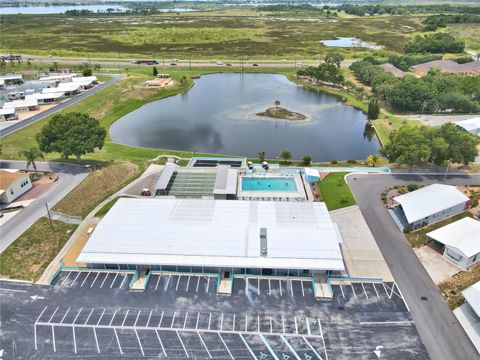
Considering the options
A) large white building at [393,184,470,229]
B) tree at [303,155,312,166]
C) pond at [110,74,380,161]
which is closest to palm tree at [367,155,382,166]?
pond at [110,74,380,161]

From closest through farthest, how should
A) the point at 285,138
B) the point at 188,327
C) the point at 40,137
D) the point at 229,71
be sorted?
the point at 188,327 < the point at 40,137 < the point at 285,138 < the point at 229,71

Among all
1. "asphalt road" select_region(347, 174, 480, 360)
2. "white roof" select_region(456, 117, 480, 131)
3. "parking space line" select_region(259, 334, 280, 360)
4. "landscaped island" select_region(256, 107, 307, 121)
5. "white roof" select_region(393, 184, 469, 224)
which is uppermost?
"white roof" select_region(456, 117, 480, 131)

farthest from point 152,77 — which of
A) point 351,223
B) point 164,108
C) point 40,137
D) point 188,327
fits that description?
point 188,327

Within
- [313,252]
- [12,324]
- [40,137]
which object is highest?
[40,137]

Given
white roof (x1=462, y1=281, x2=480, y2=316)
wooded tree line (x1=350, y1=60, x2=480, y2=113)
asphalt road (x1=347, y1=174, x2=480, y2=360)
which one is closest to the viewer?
asphalt road (x1=347, y1=174, x2=480, y2=360)

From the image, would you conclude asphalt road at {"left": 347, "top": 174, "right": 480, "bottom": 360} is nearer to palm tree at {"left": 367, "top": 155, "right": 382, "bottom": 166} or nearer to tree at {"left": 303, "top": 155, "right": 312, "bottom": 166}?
palm tree at {"left": 367, "top": 155, "right": 382, "bottom": 166}

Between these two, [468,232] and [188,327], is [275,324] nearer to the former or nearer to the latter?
[188,327]

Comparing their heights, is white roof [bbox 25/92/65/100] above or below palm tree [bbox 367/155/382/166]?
above
